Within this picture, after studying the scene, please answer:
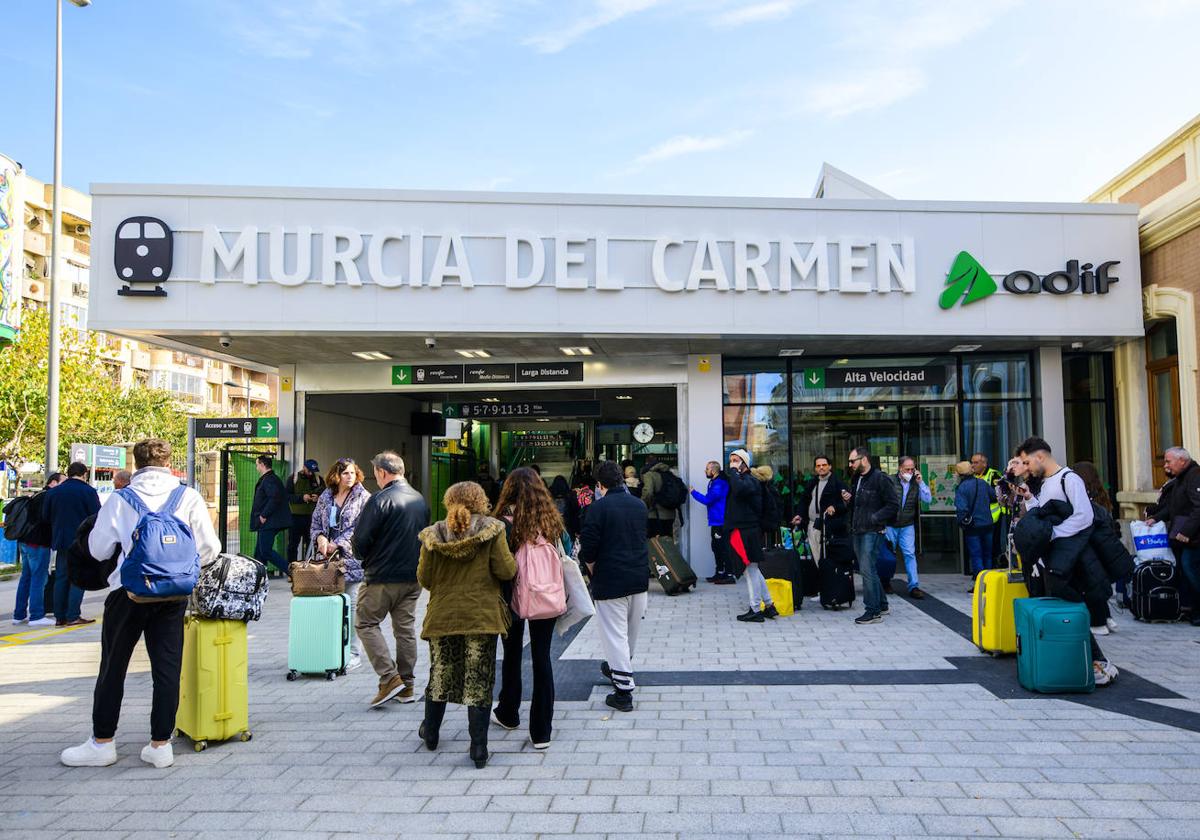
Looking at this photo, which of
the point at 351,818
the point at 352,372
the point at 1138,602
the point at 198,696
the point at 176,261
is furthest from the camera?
the point at 352,372

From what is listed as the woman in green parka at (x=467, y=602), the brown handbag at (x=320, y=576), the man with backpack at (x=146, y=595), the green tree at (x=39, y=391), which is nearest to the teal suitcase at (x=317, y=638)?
the brown handbag at (x=320, y=576)

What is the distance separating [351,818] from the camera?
387cm

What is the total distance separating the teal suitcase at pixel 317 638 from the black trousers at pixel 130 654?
73.5 inches

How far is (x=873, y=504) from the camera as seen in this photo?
8375mm

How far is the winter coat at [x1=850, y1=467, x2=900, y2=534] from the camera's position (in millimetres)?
8211

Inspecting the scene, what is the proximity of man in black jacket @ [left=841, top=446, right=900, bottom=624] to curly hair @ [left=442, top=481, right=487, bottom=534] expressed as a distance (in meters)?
4.88

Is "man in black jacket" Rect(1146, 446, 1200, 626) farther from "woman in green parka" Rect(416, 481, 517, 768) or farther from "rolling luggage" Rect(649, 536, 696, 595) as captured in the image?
"woman in green parka" Rect(416, 481, 517, 768)

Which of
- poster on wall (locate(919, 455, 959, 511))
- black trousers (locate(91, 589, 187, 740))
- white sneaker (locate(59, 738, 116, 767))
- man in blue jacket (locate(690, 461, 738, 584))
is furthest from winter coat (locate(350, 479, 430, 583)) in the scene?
poster on wall (locate(919, 455, 959, 511))

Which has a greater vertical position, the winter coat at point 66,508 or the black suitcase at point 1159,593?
the winter coat at point 66,508

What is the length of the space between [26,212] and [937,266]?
51567mm

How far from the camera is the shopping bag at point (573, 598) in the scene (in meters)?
5.16

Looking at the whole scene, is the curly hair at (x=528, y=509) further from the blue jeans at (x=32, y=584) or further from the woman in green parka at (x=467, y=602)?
the blue jeans at (x=32, y=584)

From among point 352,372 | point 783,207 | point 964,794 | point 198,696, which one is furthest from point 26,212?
point 964,794

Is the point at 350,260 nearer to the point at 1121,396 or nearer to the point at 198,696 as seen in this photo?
the point at 198,696
